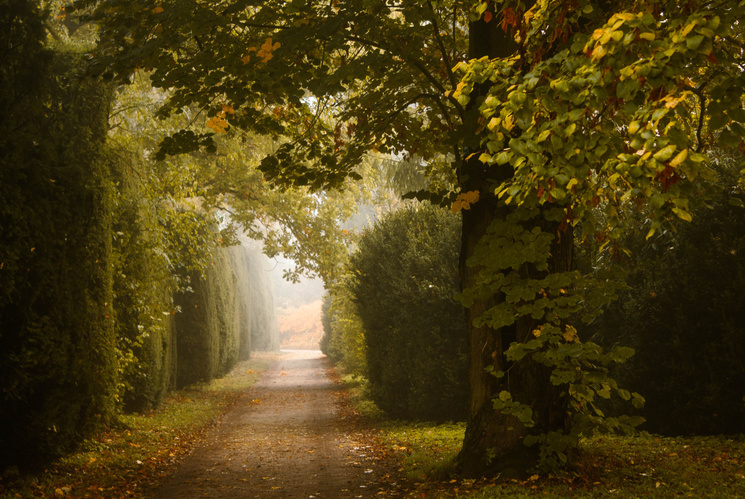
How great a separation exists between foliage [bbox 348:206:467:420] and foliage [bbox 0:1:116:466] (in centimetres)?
501

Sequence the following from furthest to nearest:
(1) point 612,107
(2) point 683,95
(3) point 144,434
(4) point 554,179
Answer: (3) point 144,434 < (1) point 612,107 < (4) point 554,179 < (2) point 683,95

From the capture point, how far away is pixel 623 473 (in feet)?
17.2

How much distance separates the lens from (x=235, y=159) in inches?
620

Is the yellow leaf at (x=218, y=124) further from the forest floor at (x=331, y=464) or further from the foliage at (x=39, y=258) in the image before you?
the forest floor at (x=331, y=464)

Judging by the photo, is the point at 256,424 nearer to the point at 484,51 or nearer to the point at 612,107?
the point at 484,51

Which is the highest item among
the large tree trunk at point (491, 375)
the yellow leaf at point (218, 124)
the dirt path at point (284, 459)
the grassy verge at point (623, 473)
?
the yellow leaf at point (218, 124)

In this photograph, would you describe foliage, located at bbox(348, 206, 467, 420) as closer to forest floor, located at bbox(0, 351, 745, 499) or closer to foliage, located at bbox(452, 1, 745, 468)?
forest floor, located at bbox(0, 351, 745, 499)

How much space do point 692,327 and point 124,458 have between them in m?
7.24

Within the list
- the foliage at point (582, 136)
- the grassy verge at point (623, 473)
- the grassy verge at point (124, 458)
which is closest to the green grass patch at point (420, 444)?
the grassy verge at point (623, 473)

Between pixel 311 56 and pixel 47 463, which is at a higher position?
pixel 311 56

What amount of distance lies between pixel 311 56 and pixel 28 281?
387 centimetres

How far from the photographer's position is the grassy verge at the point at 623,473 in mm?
4688

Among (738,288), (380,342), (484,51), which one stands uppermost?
(484,51)

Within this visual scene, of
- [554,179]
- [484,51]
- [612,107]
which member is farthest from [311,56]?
→ [554,179]
